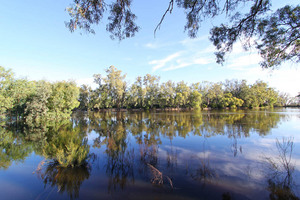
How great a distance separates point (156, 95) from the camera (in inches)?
2354

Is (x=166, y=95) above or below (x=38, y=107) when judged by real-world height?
above

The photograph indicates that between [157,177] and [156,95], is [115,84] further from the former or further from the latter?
[157,177]

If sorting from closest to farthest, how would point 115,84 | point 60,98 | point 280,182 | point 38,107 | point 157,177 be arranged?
1. point 280,182
2. point 157,177
3. point 38,107
4. point 60,98
5. point 115,84

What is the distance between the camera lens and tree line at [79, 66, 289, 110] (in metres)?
55.7

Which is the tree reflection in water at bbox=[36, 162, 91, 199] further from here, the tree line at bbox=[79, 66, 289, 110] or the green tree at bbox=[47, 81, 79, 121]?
the tree line at bbox=[79, 66, 289, 110]

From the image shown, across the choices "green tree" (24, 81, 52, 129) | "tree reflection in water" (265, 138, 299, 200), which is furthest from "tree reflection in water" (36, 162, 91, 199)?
"green tree" (24, 81, 52, 129)

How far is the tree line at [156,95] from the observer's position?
55.7 m

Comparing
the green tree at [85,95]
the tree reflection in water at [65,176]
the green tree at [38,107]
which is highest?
the green tree at [85,95]

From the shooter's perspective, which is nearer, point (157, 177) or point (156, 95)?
point (157, 177)

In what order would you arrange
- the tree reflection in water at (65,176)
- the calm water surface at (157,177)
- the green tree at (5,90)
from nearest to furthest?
the calm water surface at (157,177) → the tree reflection in water at (65,176) → the green tree at (5,90)

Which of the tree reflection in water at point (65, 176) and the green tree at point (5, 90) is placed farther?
the green tree at point (5, 90)

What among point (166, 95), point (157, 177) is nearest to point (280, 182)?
point (157, 177)

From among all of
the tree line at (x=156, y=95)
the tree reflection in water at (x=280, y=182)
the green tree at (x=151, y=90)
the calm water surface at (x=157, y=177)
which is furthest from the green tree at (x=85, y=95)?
the tree reflection in water at (x=280, y=182)

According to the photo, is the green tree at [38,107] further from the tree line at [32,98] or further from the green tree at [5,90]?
the green tree at [5,90]
